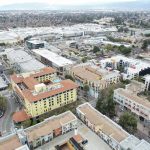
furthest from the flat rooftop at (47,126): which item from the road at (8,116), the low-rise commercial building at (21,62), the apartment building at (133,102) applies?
the low-rise commercial building at (21,62)

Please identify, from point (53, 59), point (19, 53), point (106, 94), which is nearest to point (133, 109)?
point (106, 94)

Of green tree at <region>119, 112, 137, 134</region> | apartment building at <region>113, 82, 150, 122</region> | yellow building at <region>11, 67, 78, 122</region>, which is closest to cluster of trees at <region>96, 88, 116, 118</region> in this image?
apartment building at <region>113, 82, 150, 122</region>

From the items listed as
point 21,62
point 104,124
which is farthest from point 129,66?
point 21,62

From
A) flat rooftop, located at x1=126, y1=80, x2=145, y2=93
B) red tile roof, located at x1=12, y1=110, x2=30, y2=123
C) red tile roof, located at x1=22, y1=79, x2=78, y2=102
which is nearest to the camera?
red tile roof, located at x1=12, y1=110, x2=30, y2=123

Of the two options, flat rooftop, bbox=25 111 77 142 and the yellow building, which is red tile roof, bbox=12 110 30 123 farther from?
flat rooftop, bbox=25 111 77 142

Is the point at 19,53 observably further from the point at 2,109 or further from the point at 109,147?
the point at 109,147

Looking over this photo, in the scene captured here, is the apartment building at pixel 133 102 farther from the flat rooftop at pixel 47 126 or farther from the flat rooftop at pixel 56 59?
the flat rooftop at pixel 56 59

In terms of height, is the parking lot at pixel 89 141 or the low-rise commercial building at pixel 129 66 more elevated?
the low-rise commercial building at pixel 129 66
